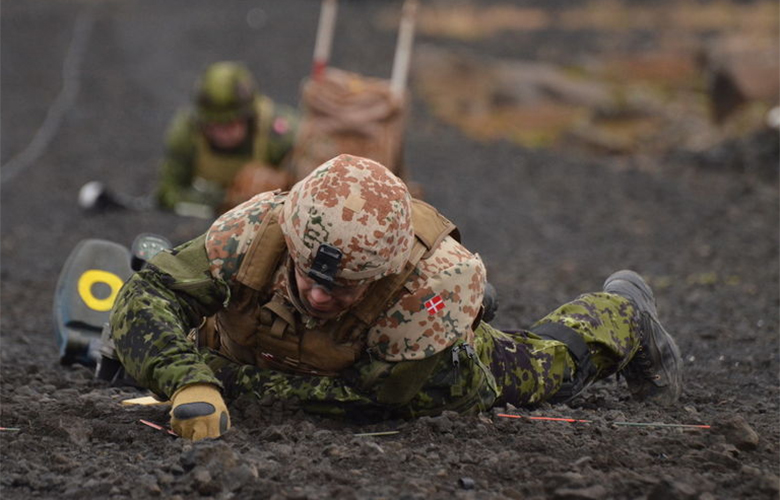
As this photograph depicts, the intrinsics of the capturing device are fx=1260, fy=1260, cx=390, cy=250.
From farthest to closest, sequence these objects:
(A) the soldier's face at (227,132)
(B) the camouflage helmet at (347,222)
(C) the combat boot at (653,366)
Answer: (A) the soldier's face at (227,132), (C) the combat boot at (653,366), (B) the camouflage helmet at (347,222)

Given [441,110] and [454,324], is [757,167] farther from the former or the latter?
[454,324]

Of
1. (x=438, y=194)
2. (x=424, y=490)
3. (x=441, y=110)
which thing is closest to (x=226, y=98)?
(x=438, y=194)

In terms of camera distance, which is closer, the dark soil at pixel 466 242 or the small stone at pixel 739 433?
the dark soil at pixel 466 242

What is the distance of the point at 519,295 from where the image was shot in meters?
7.85

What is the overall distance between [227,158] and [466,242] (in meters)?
2.09

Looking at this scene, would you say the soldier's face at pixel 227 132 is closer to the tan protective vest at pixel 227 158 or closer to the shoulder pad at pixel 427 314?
the tan protective vest at pixel 227 158

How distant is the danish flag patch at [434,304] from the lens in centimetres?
432

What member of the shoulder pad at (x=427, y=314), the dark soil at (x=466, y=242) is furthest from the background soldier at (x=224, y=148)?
the shoulder pad at (x=427, y=314)

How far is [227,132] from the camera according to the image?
1015 cm

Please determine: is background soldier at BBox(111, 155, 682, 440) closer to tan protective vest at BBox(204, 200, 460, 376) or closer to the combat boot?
tan protective vest at BBox(204, 200, 460, 376)

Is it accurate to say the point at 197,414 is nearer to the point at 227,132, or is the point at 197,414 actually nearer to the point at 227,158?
the point at 227,132

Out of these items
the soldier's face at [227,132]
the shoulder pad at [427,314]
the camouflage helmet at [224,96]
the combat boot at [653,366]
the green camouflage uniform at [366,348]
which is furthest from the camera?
the soldier's face at [227,132]

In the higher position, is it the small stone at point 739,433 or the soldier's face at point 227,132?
the soldier's face at point 227,132

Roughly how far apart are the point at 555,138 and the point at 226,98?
691 centimetres
